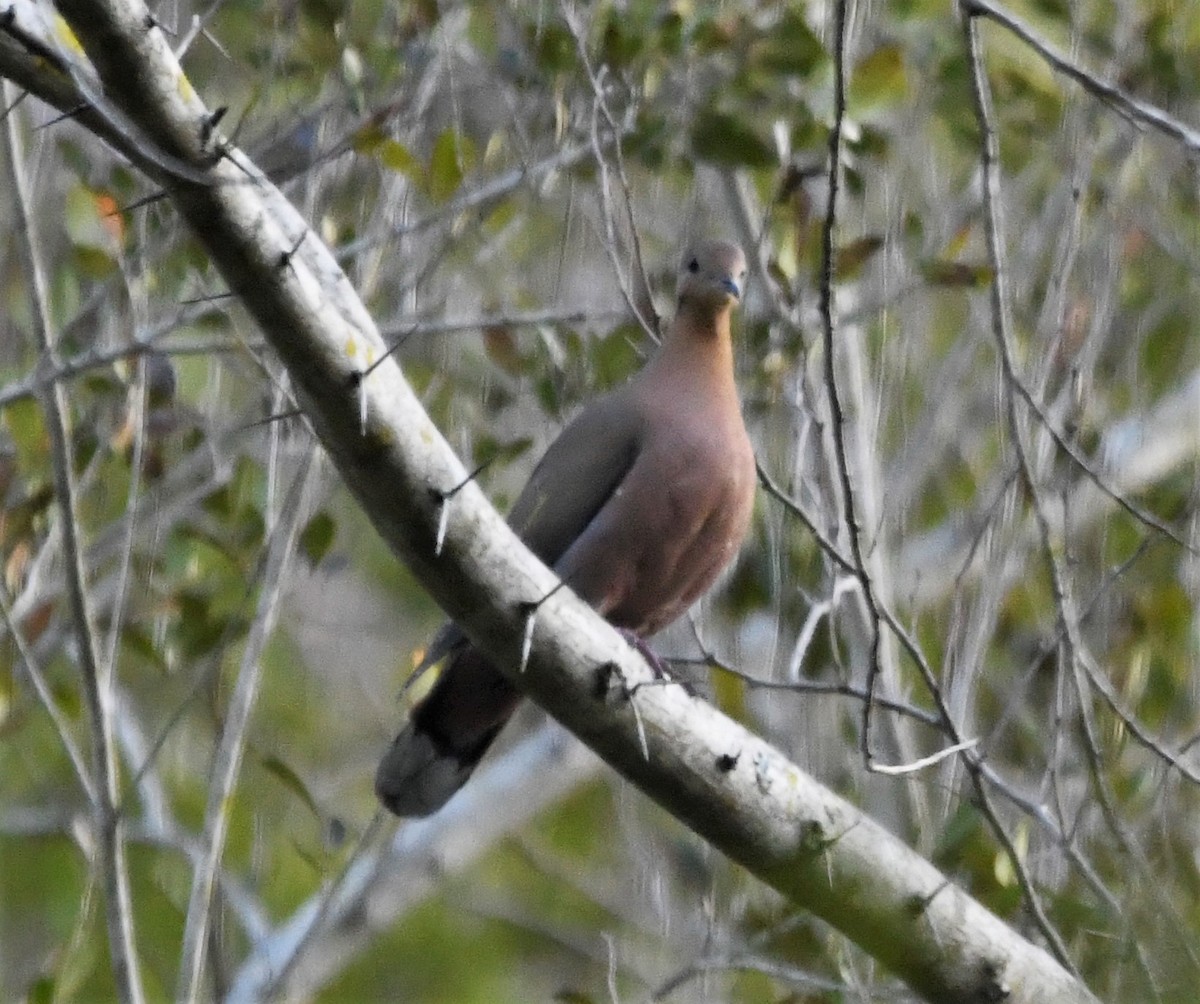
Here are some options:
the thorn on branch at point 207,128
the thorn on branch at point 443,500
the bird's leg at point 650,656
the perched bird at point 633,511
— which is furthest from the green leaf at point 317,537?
the thorn on branch at point 207,128

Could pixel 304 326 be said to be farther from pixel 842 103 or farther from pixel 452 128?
pixel 452 128

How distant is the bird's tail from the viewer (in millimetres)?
4461

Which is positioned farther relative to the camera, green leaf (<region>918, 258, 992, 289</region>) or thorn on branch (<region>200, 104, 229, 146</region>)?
green leaf (<region>918, 258, 992, 289</region>)

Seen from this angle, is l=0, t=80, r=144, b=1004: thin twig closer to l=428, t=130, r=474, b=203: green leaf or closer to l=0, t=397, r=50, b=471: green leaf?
l=0, t=397, r=50, b=471: green leaf

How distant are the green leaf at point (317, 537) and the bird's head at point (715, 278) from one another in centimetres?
103

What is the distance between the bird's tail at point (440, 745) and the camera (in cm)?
446

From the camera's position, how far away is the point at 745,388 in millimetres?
5191

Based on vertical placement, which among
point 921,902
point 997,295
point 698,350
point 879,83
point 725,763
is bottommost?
point 921,902

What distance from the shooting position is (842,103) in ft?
9.27

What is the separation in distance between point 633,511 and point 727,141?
942mm

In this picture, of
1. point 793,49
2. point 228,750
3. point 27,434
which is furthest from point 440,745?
point 793,49

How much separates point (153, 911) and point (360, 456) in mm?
4388

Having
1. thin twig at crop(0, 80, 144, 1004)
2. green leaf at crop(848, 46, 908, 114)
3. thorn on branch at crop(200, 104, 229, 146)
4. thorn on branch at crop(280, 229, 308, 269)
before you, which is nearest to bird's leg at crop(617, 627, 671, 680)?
thin twig at crop(0, 80, 144, 1004)

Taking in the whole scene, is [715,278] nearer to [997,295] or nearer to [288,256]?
Result: [997,295]
